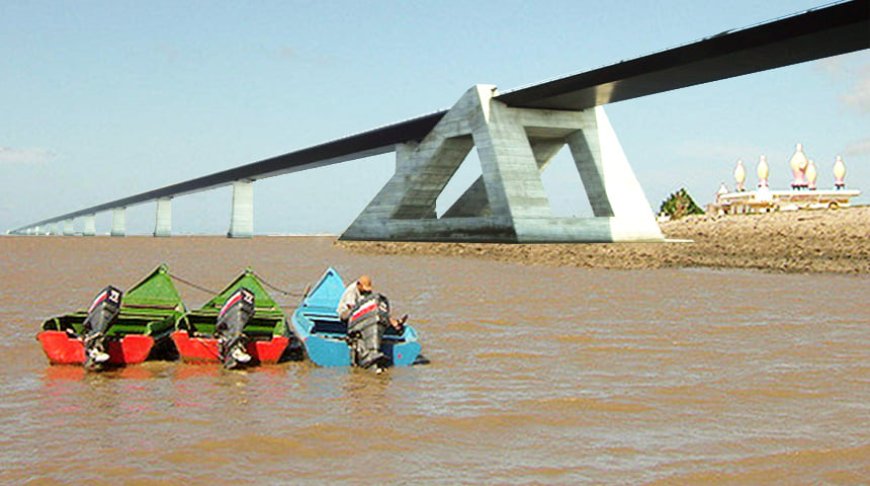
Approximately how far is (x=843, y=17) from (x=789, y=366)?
25386 mm

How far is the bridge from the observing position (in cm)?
3581

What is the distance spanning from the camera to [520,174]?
4978 centimetres

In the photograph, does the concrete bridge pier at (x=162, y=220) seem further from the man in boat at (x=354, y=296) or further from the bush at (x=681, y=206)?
the man in boat at (x=354, y=296)

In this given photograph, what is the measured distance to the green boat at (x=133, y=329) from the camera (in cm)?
1234

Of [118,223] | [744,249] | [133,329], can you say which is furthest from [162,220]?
[133,329]

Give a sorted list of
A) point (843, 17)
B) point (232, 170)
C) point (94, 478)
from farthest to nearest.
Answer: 1. point (232, 170)
2. point (843, 17)
3. point (94, 478)

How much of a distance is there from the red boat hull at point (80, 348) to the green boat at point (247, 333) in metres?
0.53

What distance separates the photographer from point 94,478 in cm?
688

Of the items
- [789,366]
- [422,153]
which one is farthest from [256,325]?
[422,153]

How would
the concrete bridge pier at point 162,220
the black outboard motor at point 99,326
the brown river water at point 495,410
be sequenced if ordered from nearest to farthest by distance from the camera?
the brown river water at point 495,410, the black outboard motor at point 99,326, the concrete bridge pier at point 162,220

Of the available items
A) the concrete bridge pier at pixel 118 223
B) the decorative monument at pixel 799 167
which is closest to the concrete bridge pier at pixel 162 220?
the concrete bridge pier at pixel 118 223

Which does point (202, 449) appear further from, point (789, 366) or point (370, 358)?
point (789, 366)

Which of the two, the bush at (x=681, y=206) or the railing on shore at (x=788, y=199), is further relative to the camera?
the bush at (x=681, y=206)

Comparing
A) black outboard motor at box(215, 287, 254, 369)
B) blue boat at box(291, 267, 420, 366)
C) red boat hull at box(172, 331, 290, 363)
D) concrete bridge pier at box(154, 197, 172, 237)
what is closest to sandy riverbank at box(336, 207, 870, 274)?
blue boat at box(291, 267, 420, 366)
